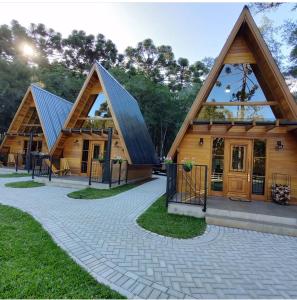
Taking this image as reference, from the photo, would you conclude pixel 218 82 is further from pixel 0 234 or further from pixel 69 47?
pixel 69 47

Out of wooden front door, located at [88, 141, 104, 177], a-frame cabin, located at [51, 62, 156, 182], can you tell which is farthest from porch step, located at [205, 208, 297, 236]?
wooden front door, located at [88, 141, 104, 177]

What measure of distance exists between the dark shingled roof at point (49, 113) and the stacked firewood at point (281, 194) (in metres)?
11.9

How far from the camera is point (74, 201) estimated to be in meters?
7.21

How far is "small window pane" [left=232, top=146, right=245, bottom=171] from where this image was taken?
7.78m

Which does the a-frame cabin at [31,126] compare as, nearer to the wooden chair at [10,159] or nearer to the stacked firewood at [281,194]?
the wooden chair at [10,159]

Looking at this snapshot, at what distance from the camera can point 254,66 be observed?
7.60 m

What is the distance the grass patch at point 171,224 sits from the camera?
481 cm

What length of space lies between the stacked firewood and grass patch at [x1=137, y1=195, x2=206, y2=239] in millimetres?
3046

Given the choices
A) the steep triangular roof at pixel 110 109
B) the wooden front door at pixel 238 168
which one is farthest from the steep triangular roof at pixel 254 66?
the steep triangular roof at pixel 110 109

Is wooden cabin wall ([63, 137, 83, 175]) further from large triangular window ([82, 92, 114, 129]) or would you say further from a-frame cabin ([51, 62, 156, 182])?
large triangular window ([82, 92, 114, 129])

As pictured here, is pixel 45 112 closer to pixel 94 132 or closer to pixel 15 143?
pixel 15 143

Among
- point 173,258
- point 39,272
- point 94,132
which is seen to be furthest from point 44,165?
point 173,258

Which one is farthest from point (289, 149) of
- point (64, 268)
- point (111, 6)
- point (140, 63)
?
point (140, 63)

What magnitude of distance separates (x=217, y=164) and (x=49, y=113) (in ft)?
40.0
